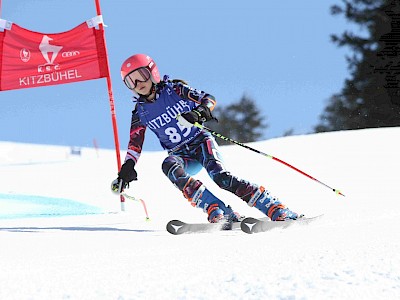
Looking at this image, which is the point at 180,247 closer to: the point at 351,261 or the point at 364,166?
the point at 351,261

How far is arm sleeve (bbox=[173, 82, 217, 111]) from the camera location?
156 inches

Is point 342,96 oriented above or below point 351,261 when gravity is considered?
above

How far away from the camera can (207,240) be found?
3.11 meters

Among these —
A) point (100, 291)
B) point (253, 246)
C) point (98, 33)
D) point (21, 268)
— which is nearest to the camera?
point (100, 291)

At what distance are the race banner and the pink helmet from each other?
6.89 feet

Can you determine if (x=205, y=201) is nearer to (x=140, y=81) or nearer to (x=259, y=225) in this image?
(x=259, y=225)

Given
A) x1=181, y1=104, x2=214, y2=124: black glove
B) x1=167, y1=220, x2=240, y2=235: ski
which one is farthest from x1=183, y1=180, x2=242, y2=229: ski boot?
x1=181, y1=104, x2=214, y2=124: black glove

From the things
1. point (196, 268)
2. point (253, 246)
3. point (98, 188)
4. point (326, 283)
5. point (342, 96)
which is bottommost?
point (326, 283)

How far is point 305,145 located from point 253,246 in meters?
5.98

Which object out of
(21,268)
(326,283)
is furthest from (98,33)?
(326,283)

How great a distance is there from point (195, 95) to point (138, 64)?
44 cm

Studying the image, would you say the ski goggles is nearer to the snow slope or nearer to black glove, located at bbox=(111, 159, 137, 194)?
black glove, located at bbox=(111, 159, 137, 194)

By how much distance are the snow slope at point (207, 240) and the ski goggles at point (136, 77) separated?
1.03 m

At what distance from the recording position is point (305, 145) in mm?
8383
